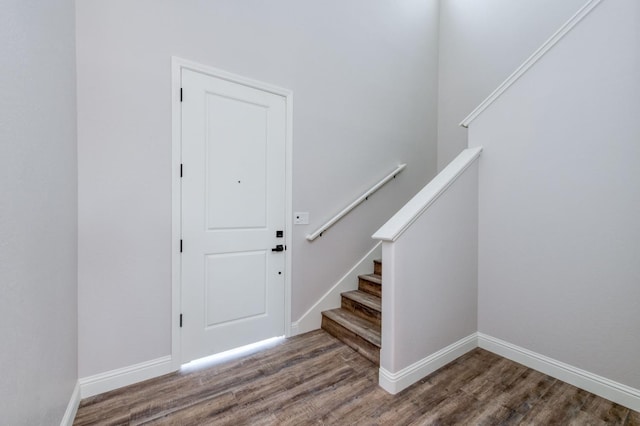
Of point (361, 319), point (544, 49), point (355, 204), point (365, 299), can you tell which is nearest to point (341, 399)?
point (361, 319)

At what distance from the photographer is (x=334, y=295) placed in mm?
2900

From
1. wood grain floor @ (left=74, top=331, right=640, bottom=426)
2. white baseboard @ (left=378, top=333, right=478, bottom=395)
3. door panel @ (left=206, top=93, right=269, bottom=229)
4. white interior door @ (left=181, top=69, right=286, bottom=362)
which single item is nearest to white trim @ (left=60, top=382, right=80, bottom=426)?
wood grain floor @ (left=74, top=331, right=640, bottom=426)

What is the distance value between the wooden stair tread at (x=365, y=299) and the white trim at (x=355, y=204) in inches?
28.8

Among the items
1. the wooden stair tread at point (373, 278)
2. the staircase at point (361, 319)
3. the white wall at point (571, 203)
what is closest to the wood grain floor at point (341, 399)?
the staircase at point (361, 319)

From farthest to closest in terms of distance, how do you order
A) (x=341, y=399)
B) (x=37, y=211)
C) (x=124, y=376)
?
1. (x=124, y=376)
2. (x=341, y=399)
3. (x=37, y=211)

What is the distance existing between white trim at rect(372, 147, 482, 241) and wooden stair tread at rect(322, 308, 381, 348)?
921 millimetres

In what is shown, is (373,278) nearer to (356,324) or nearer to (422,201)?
(356,324)

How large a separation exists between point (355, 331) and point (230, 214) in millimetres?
1493

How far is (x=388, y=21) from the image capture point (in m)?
3.33

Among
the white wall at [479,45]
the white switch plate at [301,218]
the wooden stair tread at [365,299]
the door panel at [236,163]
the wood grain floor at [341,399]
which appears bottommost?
the wood grain floor at [341,399]

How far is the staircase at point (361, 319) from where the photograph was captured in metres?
2.26

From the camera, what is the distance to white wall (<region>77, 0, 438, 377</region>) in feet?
5.91

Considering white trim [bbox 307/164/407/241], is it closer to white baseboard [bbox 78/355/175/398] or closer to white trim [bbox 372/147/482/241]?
white trim [bbox 372/147/482/241]

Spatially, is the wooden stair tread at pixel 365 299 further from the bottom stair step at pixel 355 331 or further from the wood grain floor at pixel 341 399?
the wood grain floor at pixel 341 399
